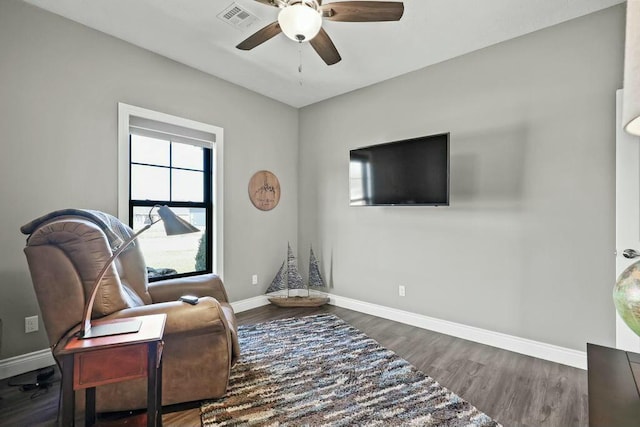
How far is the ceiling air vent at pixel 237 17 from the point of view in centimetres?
232

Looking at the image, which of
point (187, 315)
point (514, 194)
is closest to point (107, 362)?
point (187, 315)

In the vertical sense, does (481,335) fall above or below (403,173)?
below

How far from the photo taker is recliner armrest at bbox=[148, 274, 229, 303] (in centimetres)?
236

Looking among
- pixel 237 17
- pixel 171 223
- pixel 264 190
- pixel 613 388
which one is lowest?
pixel 613 388

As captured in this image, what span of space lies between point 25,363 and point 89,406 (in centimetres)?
115

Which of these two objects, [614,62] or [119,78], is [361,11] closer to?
[614,62]

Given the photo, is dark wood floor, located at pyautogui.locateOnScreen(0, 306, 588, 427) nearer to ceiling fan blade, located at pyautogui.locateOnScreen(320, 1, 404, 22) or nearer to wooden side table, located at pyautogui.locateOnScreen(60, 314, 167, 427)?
wooden side table, located at pyautogui.locateOnScreen(60, 314, 167, 427)

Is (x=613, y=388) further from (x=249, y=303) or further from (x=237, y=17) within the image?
(x=249, y=303)

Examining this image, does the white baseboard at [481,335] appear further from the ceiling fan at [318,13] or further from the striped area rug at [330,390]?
the ceiling fan at [318,13]

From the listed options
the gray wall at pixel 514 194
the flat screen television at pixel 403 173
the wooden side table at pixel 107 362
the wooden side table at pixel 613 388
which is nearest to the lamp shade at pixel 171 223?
the wooden side table at pixel 107 362

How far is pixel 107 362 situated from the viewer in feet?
4.30

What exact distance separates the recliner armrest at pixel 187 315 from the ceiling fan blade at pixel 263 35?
6.08 feet

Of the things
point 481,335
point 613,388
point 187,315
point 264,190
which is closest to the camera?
point 613,388

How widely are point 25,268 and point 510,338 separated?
3.94 meters
